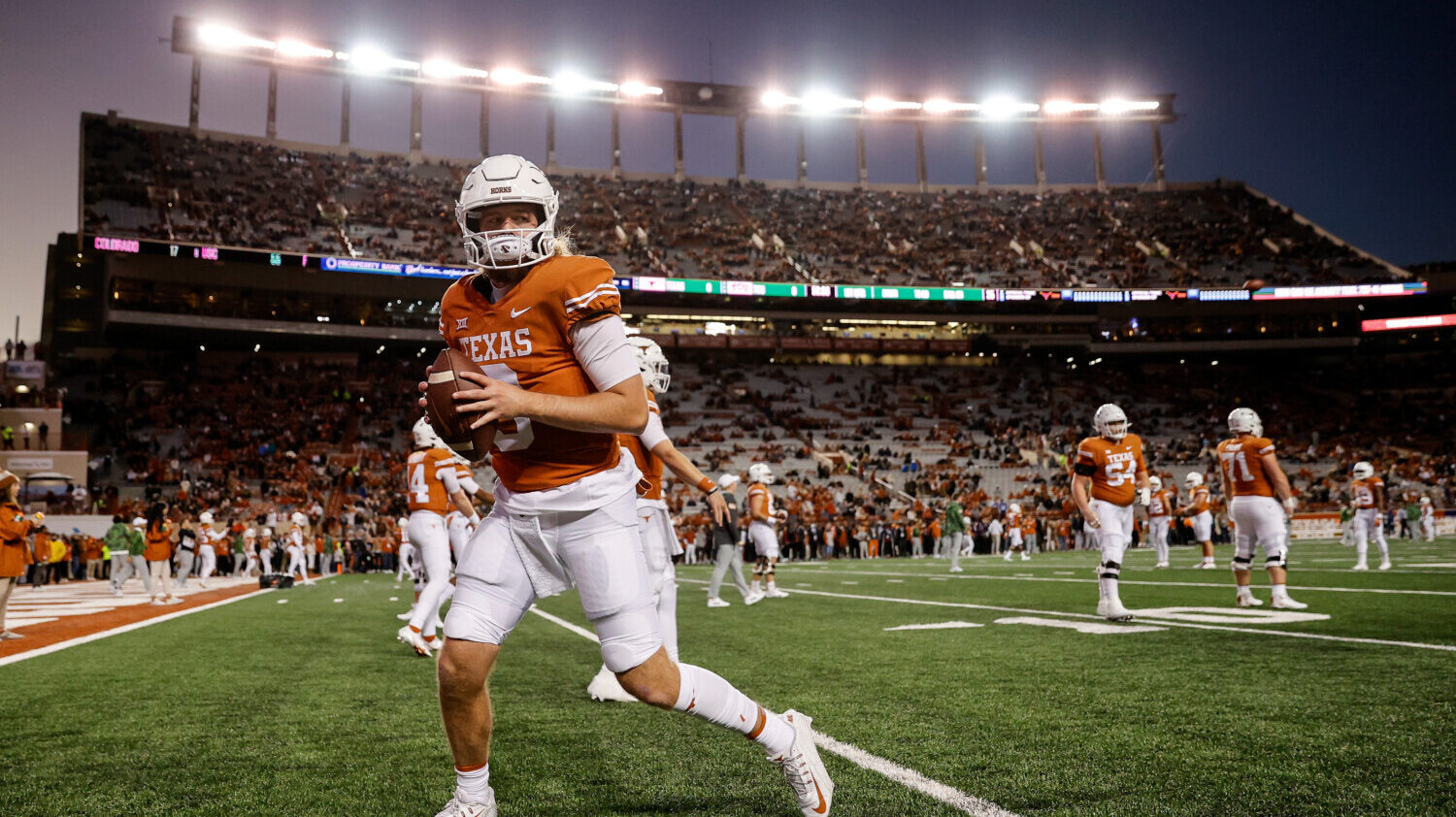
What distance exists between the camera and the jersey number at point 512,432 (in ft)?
10.2

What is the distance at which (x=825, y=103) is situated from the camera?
177 feet

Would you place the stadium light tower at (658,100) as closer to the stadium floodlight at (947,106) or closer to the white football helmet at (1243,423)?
the stadium floodlight at (947,106)

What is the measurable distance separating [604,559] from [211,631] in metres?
9.07

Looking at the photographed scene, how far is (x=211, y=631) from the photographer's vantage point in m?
10.4

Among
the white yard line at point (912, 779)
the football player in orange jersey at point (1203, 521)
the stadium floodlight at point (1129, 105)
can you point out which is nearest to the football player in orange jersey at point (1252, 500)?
the white yard line at point (912, 779)

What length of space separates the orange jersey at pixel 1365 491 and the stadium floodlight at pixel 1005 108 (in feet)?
137

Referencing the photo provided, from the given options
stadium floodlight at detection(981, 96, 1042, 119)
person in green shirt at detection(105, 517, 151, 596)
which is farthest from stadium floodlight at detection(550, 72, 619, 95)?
person in green shirt at detection(105, 517, 151, 596)

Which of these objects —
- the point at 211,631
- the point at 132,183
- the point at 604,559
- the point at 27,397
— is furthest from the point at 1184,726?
the point at 132,183

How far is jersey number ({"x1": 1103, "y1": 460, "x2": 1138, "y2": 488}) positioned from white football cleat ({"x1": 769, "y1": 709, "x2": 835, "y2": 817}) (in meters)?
6.73

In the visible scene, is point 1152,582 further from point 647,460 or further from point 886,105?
point 886,105

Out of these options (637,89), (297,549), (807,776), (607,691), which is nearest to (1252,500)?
(607,691)

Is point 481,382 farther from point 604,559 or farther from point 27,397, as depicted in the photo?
point 27,397

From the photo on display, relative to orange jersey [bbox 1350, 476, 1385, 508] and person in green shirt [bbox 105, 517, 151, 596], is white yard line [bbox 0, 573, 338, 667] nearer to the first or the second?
person in green shirt [bbox 105, 517, 151, 596]

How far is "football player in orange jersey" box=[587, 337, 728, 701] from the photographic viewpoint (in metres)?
5.67
